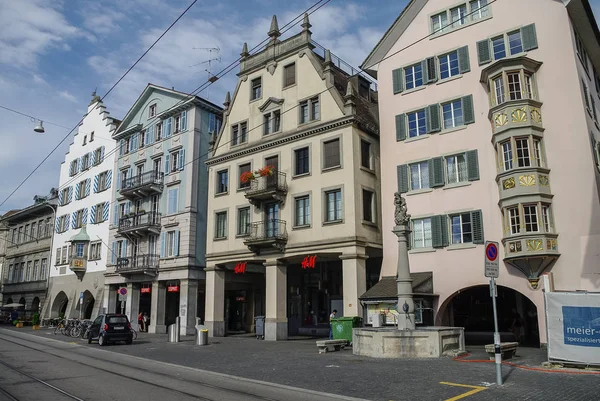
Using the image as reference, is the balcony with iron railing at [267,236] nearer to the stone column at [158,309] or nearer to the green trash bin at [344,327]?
the green trash bin at [344,327]

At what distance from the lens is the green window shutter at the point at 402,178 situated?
87.1 feet

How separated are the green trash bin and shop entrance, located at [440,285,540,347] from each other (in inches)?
178

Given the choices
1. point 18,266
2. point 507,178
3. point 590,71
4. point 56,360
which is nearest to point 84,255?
point 18,266

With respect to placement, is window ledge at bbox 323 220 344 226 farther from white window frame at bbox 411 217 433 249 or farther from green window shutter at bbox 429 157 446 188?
green window shutter at bbox 429 157 446 188

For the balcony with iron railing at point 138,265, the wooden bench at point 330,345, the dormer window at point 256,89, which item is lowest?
the wooden bench at point 330,345

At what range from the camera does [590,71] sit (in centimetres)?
2595

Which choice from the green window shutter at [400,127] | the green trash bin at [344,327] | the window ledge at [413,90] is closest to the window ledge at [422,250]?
the green trash bin at [344,327]

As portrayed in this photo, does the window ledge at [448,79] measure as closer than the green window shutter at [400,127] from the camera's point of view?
Yes

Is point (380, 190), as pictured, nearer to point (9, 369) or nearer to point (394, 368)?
point (394, 368)

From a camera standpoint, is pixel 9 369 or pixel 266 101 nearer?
pixel 9 369

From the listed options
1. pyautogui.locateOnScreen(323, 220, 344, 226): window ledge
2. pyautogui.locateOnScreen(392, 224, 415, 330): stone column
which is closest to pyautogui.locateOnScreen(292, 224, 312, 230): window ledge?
pyautogui.locateOnScreen(323, 220, 344, 226): window ledge

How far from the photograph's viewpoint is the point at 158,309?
38438mm

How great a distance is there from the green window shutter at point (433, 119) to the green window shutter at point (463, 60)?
2.11 metres

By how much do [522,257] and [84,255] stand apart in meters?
38.6
